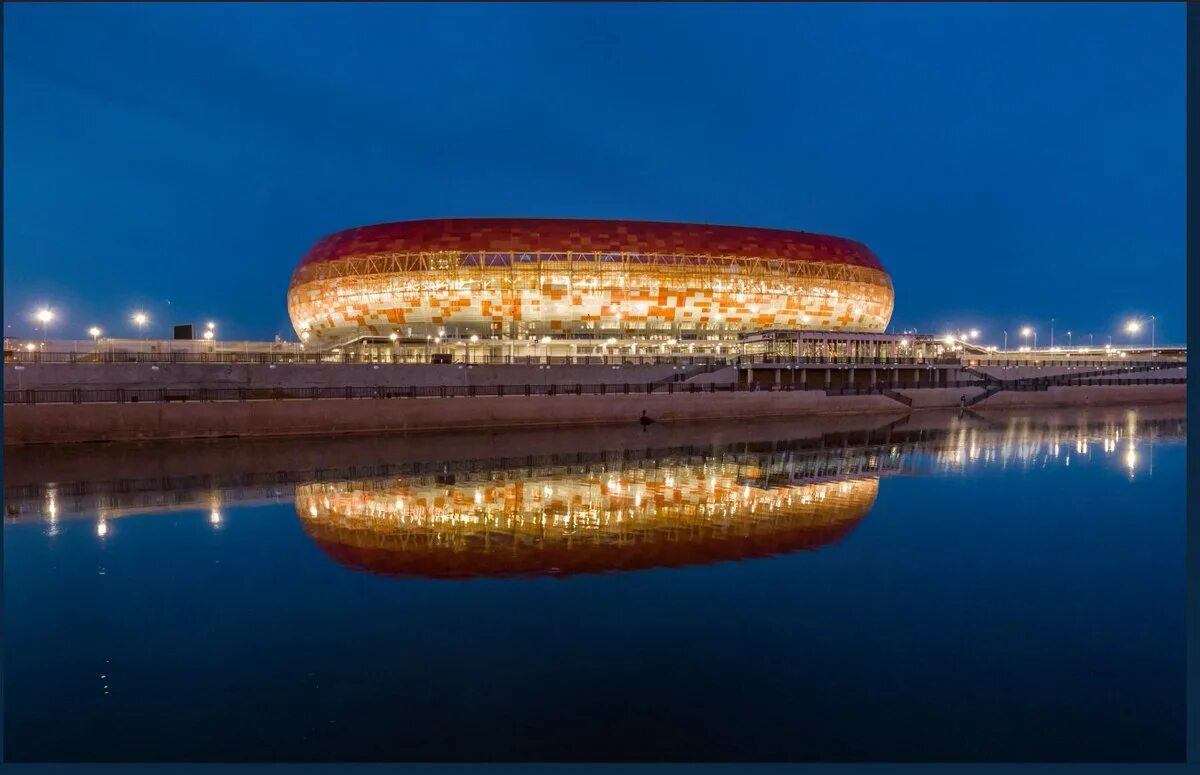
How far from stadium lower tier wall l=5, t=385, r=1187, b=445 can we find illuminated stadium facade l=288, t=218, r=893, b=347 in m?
18.3

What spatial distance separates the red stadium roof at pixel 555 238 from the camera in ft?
175

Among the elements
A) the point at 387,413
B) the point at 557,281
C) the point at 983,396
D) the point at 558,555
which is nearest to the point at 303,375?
the point at 387,413

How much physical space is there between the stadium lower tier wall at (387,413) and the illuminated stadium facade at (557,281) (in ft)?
59.9

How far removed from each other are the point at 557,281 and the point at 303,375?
2157 centimetres

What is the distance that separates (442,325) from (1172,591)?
48156 millimetres

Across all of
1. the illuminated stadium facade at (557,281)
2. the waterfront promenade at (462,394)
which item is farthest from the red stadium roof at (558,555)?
the illuminated stadium facade at (557,281)

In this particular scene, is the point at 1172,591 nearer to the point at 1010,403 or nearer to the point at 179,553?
the point at 179,553

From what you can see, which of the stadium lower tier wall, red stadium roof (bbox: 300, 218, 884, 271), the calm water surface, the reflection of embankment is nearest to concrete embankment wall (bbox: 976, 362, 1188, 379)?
red stadium roof (bbox: 300, 218, 884, 271)

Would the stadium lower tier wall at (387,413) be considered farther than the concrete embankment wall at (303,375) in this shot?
No

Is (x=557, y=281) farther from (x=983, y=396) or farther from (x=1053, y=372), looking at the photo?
(x=1053, y=372)

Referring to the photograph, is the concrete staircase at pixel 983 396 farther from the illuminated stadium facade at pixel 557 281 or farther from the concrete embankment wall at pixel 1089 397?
the illuminated stadium facade at pixel 557 281

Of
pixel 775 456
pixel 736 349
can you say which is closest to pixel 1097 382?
pixel 736 349

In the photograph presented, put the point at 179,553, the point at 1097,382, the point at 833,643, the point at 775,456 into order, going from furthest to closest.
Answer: the point at 1097,382, the point at 775,456, the point at 179,553, the point at 833,643

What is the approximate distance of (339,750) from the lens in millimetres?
6242
